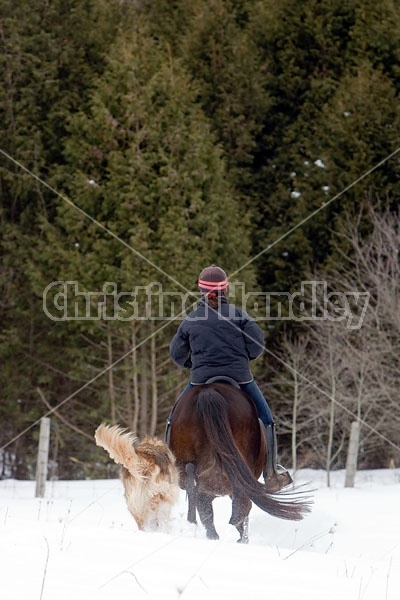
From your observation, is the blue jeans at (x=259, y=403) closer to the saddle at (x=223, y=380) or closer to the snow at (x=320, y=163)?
the saddle at (x=223, y=380)

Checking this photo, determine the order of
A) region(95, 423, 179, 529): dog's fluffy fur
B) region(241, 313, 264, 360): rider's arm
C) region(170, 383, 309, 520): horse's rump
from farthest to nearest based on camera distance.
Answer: region(241, 313, 264, 360): rider's arm
region(170, 383, 309, 520): horse's rump
region(95, 423, 179, 529): dog's fluffy fur

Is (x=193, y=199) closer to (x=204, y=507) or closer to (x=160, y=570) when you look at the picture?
(x=204, y=507)

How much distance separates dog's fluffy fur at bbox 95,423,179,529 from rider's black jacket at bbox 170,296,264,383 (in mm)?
900

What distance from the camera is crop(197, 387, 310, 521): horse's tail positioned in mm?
6980

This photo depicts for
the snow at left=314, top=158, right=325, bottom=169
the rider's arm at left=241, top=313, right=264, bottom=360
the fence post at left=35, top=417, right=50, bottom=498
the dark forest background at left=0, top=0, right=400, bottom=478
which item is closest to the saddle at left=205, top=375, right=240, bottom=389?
the rider's arm at left=241, top=313, right=264, bottom=360

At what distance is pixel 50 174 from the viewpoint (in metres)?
22.6

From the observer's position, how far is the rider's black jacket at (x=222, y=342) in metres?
7.66

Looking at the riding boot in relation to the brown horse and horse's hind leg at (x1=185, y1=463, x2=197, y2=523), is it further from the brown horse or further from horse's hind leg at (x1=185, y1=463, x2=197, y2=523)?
horse's hind leg at (x1=185, y1=463, x2=197, y2=523)

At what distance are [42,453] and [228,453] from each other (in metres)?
7.82

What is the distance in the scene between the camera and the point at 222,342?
25.2ft

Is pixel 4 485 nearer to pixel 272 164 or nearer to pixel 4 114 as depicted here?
pixel 4 114

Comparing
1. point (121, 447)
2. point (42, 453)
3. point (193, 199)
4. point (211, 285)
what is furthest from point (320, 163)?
point (121, 447)

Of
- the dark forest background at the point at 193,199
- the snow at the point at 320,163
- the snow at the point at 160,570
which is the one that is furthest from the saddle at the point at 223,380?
the snow at the point at 320,163

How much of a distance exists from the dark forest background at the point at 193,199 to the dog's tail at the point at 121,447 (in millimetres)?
11128
